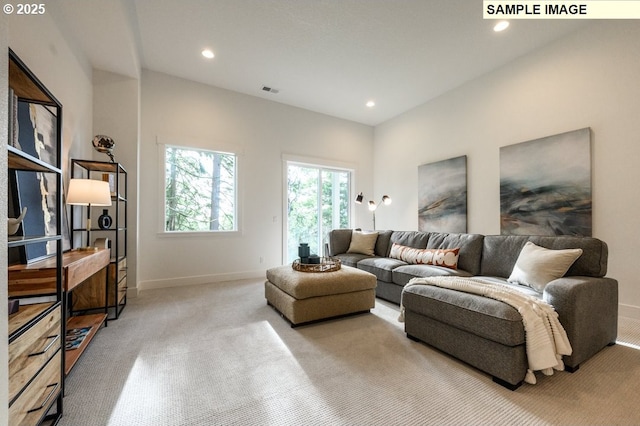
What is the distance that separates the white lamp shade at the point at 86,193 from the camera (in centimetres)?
230

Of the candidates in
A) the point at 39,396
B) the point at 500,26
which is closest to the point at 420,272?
the point at 500,26

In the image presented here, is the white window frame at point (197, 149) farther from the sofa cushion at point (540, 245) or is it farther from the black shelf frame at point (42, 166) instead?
the sofa cushion at point (540, 245)

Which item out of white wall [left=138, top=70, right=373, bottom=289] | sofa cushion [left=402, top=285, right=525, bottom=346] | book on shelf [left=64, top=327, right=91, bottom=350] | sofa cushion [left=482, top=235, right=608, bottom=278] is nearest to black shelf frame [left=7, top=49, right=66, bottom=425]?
book on shelf [left=64, top=327, right=91, bottom=350]

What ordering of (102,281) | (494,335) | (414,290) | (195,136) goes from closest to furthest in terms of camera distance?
1. (494,335)
2. (414,290)
3. (102,281)
4. (195,136)

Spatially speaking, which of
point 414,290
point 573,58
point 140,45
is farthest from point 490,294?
point 140,45

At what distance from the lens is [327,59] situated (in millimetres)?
3551

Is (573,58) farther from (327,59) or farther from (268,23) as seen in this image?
(268,23)

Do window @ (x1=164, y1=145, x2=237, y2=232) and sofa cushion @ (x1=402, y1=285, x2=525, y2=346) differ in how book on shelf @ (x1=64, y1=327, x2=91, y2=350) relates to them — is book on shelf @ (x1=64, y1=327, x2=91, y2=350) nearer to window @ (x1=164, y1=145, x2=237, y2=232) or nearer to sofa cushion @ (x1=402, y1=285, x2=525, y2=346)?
window @ (x1=164, y1=145, x2=237, y2=232)

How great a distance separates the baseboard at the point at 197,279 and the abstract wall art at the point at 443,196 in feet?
10.1

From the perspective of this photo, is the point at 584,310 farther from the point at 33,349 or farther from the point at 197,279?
the point at 197,279

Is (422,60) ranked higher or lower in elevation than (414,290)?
higher

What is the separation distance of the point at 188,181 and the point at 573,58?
528 centimetres

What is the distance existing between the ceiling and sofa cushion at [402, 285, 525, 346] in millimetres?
2756

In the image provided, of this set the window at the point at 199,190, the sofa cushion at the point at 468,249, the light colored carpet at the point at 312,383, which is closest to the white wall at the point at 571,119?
the sofa cushion at the point at 468,249
